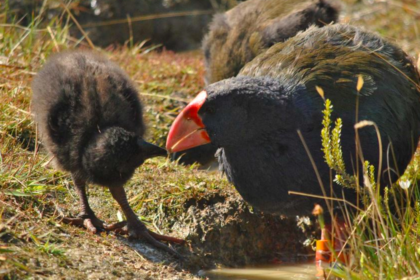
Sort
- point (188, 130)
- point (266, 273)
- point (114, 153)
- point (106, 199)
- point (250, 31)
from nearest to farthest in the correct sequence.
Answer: point (114, 153)
point (188, 130)
point (266, 273)
point (106, 199)
point (250, 31)

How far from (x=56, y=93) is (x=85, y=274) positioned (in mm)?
989

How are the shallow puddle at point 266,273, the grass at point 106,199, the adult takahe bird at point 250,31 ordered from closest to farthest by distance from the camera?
the grass at point 106,199 < the shallow puddle at point 266,273 < the adult takahe bird at point 250,31

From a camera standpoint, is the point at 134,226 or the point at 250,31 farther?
the point at 250,31

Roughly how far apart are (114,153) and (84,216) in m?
0.44

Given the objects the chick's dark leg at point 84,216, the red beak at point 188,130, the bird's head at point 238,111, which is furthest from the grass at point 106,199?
the bird's head at point 238,111

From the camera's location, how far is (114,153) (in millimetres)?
2982

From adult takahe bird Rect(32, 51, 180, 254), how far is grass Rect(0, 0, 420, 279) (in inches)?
5.1

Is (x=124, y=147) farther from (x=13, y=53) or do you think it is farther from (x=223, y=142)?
(x=13, y=53)

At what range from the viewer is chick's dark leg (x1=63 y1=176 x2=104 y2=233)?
3.17m

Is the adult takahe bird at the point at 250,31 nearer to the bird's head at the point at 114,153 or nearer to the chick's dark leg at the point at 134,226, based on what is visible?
the chick's dark leg at the point at 134,226

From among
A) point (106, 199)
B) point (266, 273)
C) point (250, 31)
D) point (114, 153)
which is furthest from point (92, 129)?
point (250, 31)

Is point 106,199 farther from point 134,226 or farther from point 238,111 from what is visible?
point 238,111

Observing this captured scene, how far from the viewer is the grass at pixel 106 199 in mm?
2557

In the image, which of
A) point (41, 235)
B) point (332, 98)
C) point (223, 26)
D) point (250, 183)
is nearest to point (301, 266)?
point (250, 183)
